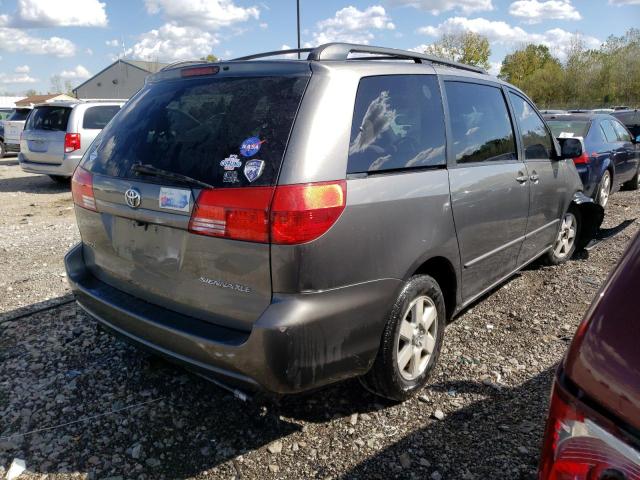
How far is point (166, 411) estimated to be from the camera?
2.91 m

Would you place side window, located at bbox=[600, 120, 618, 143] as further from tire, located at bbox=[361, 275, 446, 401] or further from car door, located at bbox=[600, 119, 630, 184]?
tire, located at bbox=[361, 275, 446, 401]

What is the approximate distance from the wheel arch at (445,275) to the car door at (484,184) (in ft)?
0.32

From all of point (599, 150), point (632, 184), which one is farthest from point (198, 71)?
point (632, 184)

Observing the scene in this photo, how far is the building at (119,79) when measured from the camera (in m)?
66.4

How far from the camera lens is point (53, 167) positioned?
10.8 m

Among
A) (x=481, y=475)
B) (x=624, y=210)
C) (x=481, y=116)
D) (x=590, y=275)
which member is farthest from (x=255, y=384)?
(x=624, y=210)

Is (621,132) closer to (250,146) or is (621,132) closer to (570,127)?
(570,127)

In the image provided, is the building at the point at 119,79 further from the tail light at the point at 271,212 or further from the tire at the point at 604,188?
the tail light at the point at 271,212

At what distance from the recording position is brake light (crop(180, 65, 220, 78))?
2697 mm

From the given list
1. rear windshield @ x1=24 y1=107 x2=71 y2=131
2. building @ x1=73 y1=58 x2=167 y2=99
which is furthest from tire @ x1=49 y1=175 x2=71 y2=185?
building @ x1=73 y1=58 x2=167 y2=99

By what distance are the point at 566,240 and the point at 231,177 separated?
4.34 metres

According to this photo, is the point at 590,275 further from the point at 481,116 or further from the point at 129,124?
the point at 129,124

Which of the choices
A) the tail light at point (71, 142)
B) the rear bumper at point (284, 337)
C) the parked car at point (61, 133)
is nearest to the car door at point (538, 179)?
the rear bumper at point (284, 337)

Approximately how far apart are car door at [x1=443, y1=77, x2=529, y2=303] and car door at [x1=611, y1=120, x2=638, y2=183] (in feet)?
21.1
